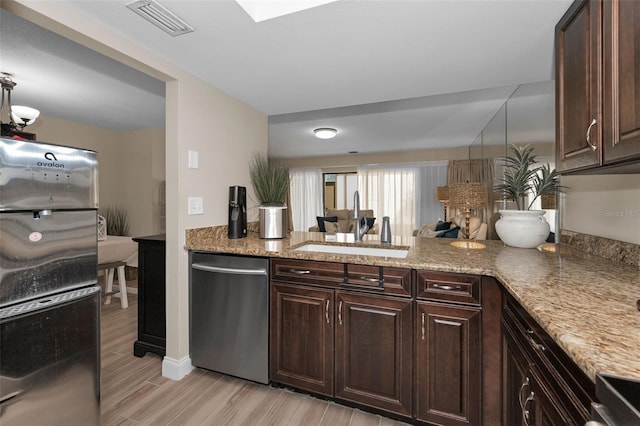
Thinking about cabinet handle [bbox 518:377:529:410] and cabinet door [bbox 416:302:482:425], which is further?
cabinet door [bbox 416:302:482:425]

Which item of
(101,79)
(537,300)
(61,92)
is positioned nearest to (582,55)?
(537,300)

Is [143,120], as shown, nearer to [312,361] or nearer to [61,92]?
[61,92]

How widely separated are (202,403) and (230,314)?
532mm

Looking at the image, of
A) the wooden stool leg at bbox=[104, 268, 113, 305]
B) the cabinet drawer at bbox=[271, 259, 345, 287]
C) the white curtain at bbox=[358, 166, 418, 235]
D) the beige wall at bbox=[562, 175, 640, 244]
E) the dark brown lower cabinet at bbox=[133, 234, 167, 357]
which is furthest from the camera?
the white curtain at bbox=[358, 166, 418, 235]

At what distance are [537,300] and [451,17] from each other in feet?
4.55

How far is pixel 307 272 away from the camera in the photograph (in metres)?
1.80

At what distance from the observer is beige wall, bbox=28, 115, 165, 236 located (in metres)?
4.32

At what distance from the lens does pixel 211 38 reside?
5.50ft

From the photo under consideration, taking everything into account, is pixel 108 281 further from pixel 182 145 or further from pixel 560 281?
pixel 560 281

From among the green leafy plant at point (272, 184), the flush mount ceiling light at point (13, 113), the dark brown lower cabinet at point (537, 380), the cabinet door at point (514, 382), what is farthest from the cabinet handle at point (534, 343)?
the flush mount ceiling light at point (13, 113)

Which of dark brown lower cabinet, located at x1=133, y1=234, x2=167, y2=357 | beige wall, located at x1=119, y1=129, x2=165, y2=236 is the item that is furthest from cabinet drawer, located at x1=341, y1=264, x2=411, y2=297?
beige wall, located at x1=119, y1=129, x2=165, y2=236

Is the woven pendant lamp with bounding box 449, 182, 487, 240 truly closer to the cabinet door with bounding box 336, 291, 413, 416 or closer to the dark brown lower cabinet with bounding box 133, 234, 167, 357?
the cabinet door with bounding box 336, 291, 413, 416

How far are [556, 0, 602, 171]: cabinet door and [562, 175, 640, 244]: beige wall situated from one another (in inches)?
12.9

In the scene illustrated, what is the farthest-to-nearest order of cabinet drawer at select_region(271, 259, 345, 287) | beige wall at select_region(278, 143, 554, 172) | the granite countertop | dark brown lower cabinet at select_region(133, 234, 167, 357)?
beige wall at select_region(278, 143, 554, 172), dark brown lower cabinet at select_region(133, 234, 167, 357), cabinet drawer at select_region(271, 259, 345, 287), the granite countertop
